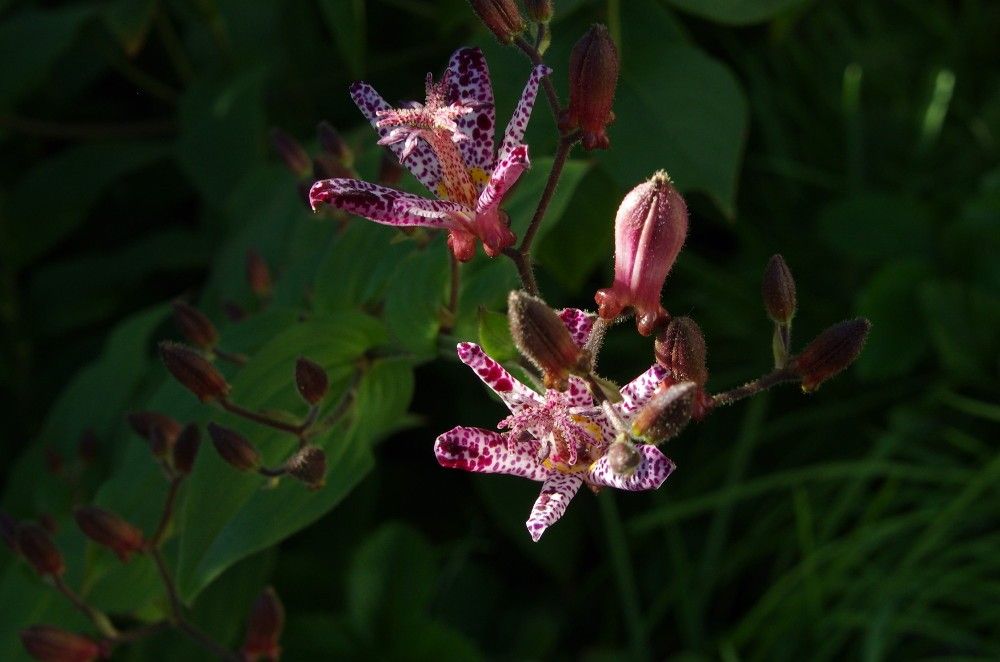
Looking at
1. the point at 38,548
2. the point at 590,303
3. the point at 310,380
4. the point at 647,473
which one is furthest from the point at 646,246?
the point at 590,303

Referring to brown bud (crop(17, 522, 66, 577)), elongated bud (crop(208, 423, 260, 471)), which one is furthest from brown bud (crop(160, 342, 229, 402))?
brown bud (crop(17, 522, 66, 577))

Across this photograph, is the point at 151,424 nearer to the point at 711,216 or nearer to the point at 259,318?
the point at 259,318

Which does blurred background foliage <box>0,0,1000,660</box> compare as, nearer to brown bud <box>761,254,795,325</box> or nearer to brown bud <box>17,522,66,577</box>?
brown bud <box>17,522,66,577</box>

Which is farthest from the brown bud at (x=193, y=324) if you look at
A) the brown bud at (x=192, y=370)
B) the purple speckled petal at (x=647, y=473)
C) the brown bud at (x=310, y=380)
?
the purple speckled petal at (x=647, y=473)

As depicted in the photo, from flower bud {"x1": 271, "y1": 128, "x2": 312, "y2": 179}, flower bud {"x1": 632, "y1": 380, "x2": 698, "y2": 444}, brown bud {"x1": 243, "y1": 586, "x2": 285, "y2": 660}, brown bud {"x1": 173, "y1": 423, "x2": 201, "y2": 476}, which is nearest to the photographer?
flower bud {"x1": 632, "y1": 380, "x2": 698, "y2": 444}

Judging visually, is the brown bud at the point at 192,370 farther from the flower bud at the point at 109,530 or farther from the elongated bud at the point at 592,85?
the elongated bud at the point at 592,85
